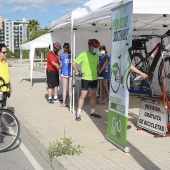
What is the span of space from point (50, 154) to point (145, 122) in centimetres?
252

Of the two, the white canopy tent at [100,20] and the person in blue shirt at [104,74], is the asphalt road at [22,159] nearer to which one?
the white canopy tent at [100,20]

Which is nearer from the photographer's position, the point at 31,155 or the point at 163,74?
the point at 31,155

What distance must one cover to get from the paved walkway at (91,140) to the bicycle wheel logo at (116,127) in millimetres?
243

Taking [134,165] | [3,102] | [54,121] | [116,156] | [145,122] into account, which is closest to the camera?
[134,165]

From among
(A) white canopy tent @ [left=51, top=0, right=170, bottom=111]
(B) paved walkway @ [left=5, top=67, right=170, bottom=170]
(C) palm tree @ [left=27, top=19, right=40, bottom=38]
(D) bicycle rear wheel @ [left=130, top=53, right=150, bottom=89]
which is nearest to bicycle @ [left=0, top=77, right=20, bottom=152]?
(B) paved walkway @ [left=5, top=67, right=170, bottom=170]

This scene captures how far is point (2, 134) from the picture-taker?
6.41 metres

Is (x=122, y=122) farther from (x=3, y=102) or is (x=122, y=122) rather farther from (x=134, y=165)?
(x=3, y=102)

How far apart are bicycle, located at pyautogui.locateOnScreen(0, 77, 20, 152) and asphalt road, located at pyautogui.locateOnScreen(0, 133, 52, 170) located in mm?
156

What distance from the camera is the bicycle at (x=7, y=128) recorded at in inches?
248

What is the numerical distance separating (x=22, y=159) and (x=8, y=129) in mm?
730

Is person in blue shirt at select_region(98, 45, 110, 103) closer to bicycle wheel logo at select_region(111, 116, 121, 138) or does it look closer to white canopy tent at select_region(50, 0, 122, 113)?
white canopy tent at select_region(50, 0, 122, 113)

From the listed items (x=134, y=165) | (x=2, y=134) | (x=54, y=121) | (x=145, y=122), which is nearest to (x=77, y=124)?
(x=54, y=121)

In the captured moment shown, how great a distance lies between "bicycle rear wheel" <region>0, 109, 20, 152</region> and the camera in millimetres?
6305

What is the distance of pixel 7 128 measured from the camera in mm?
6363
